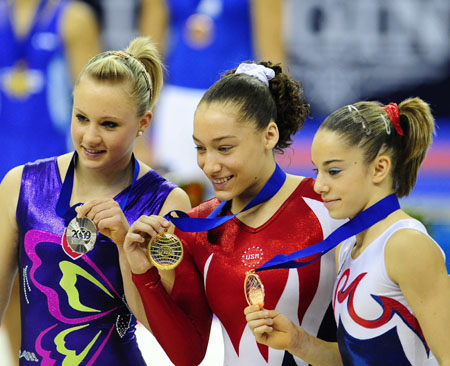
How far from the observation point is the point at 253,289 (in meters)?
2.14

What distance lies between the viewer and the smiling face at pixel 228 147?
223 centimetres

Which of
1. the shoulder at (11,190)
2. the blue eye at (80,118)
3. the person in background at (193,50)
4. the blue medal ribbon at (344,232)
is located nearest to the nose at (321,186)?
the blue medal ribbon at (344,232)

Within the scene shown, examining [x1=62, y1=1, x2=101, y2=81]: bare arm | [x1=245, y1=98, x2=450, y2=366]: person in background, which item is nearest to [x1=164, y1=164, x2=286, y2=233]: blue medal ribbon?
[x1=245, y1=98, x2=450, y2=366]: person in background

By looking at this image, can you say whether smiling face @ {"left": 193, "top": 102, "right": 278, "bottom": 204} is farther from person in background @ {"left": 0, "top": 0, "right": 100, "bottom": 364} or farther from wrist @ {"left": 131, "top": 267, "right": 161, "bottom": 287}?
person in background @ {"left": 0, "top": 0, "right": 100, "bottom": 364}

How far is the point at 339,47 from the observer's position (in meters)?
7.15

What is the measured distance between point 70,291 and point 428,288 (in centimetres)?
115

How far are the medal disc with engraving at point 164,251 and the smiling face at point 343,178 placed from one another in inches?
17.5

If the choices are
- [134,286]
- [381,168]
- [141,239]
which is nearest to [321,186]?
[381,168]

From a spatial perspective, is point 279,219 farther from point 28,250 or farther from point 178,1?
point 178,1

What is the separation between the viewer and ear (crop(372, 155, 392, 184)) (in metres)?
2.10

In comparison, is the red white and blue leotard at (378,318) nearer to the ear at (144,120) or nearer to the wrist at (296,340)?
the wrist at (296,340)

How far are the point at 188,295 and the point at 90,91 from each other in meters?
0.70

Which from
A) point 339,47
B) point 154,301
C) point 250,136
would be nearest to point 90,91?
point 250,136

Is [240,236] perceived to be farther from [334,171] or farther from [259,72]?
[259,72]
